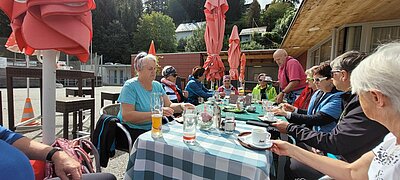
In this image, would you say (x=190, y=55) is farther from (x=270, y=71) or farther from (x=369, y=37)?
(x=369, y=37)

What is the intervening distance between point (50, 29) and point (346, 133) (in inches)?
79.3

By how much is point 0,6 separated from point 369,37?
6365mm

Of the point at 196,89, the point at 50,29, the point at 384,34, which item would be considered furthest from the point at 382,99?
the point at 384,34

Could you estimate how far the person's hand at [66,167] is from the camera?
1.15 metres

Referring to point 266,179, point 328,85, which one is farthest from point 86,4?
point 328,85

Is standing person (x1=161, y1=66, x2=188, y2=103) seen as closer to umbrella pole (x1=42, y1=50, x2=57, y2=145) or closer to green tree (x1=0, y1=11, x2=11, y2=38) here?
umbrella pole (x1=42, y1=50, x2=57, y2=145)

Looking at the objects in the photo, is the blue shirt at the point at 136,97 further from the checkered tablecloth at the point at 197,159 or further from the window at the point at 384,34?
the window at the point at 384,34

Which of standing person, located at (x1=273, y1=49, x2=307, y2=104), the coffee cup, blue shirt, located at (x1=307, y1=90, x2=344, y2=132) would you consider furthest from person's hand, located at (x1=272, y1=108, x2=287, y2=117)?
standing person, located at (x1=273, y1=49, x2=307, y2=104)

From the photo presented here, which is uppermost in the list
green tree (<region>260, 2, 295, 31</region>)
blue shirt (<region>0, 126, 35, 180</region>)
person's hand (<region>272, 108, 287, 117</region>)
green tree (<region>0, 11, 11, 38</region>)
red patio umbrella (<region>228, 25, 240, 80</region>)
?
green tree (<region>260, 2, 295, 31</region>)

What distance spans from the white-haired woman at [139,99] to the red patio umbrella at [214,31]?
2.50 metres

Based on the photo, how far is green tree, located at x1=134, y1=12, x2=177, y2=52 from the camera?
3703cm

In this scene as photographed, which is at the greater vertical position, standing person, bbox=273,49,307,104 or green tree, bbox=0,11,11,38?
green tree, bbox=0,11,11,38

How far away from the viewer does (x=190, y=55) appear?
14516 millimetres

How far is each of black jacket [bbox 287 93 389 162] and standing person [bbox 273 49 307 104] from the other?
94.5 inches
